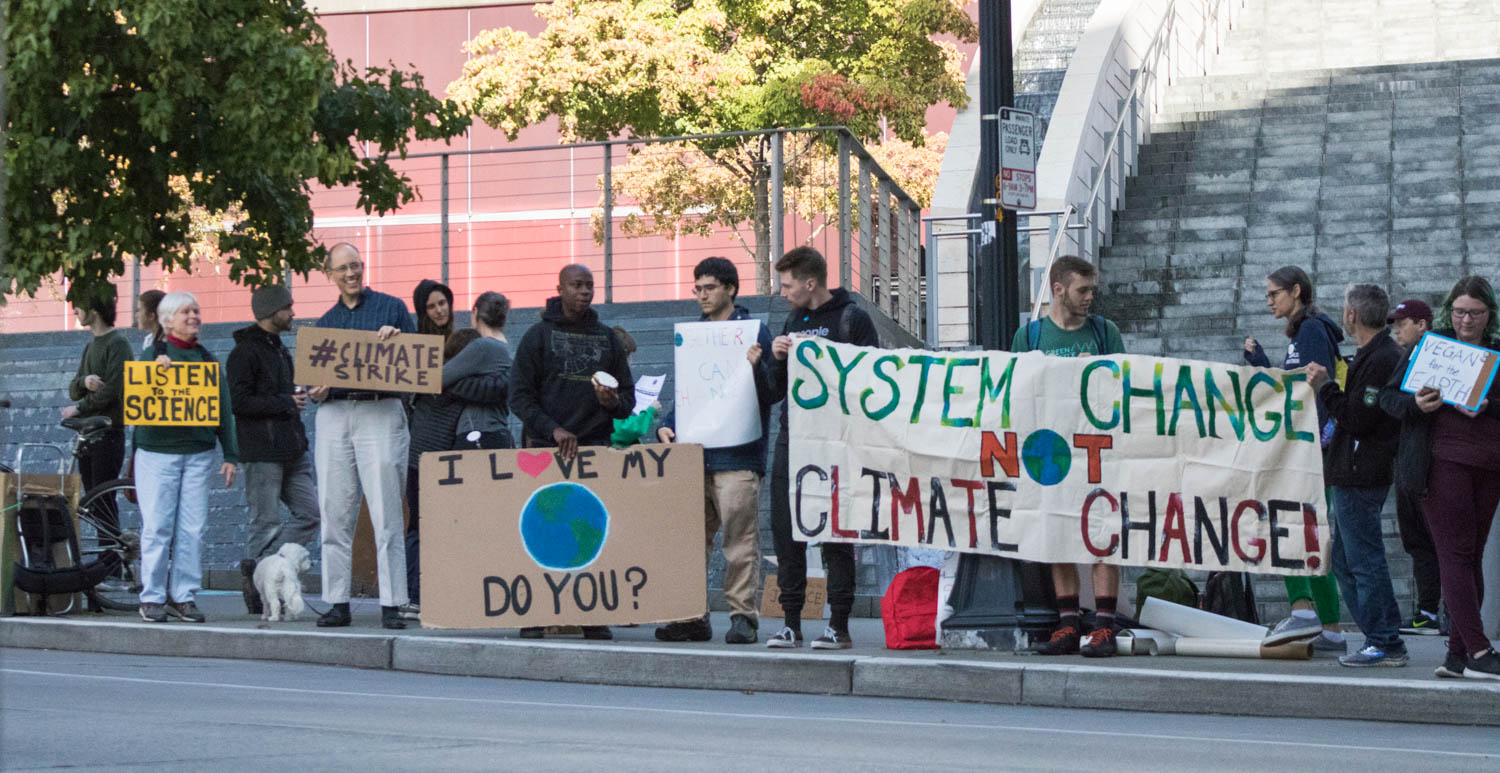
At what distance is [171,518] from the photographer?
12.0 meters

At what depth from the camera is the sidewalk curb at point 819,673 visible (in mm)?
8609

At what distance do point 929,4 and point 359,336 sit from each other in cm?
1752

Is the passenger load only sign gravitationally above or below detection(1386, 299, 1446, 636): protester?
above

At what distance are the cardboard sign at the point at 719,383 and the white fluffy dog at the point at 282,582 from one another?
8.94ft

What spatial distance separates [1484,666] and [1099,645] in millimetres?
1777

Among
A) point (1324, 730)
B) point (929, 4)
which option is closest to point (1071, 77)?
point (929, 4)

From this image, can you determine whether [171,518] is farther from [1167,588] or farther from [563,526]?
[1167,588]

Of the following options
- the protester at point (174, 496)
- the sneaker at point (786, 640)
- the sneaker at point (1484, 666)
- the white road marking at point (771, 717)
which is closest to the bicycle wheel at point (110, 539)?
the protester at point (174, 496)

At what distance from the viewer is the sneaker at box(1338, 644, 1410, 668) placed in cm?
934

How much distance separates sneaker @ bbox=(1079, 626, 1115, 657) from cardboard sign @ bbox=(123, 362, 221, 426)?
5.51 m

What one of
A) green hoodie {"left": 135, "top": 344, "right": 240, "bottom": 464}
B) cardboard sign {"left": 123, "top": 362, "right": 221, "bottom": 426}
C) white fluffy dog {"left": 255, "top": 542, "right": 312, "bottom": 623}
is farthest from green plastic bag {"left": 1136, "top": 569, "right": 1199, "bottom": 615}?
cardboard sign {"left": 123, "top": 362, "right": 221, "bottom": 426}

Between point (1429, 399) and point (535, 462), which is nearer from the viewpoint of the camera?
point (1429, 399)

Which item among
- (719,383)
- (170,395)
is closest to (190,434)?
(170,395)

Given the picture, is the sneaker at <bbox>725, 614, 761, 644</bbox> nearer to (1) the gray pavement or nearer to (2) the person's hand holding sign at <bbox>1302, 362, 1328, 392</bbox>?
(1) the gray pavement
